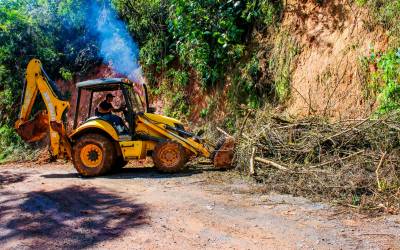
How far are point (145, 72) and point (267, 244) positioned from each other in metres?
12.4

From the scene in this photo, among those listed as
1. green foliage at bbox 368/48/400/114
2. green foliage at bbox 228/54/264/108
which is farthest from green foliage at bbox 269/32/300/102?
green foliage at bbox 368/48/400/114

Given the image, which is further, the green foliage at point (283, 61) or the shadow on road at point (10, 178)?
the green foliage at point (283, 61)

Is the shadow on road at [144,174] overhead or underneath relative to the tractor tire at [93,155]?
underneath

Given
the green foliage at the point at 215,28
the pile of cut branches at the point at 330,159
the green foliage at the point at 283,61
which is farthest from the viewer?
the green foliage at the point at 215,28

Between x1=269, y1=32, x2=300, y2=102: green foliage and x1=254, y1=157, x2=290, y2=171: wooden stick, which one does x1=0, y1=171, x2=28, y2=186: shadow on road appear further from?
x1=269, y1=32, x2=300, y2=102: green foliage

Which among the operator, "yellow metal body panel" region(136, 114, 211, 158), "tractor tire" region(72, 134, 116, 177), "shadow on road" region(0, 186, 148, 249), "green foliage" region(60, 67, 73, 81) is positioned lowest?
"shadow on road" region(0, 186, 148, 249)

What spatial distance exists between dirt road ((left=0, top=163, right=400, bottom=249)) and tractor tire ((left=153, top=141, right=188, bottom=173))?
112 centimetres

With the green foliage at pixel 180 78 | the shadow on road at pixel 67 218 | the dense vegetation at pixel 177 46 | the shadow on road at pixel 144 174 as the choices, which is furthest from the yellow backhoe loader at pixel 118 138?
the green foliage at pixel 180 78

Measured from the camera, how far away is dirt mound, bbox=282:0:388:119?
9.83 meters

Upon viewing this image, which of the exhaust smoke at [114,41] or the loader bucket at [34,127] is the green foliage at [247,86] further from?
the loader bucket at [34,127]

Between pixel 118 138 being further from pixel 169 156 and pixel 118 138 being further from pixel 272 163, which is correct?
pixel 272 163

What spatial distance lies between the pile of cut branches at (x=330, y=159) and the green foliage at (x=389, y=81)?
89 cm

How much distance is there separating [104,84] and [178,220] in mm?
5144

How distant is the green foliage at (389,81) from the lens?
27.6ft
